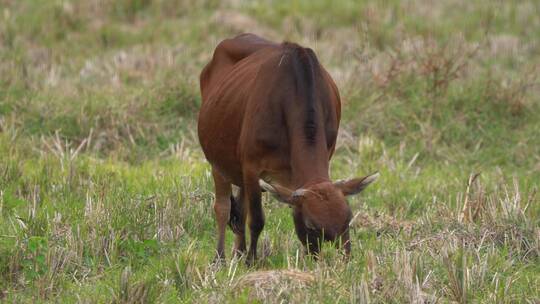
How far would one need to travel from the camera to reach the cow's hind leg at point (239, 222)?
26.7ft

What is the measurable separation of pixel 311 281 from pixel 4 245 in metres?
2.04

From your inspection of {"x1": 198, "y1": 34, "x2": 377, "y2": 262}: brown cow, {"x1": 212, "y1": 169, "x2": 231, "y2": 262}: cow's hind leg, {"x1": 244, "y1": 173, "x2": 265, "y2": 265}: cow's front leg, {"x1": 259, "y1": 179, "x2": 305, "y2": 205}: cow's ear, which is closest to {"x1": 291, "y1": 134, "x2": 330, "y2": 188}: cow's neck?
{"x1": 198, "y1": 34, "x2": 377, "y2": 262}: brown cow

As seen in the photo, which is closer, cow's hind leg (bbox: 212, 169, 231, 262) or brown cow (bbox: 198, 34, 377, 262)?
brown cow (bbox: 198, 34, 377, 262)

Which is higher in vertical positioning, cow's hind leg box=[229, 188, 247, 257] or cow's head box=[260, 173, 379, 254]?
cow's head box=[260, 173, 379, 254]

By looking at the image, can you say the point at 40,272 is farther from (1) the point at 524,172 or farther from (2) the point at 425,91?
(2) the point at 425,91

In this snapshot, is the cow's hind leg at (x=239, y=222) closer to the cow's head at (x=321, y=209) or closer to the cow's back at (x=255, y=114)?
the cow's back at (x=255, y=114)

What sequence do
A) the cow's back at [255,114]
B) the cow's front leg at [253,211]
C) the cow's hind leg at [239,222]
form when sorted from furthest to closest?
1. the cow's hind leg at [239,222]
2. the cow's front leg at [253,211]
3. the cow's back at [255,114]

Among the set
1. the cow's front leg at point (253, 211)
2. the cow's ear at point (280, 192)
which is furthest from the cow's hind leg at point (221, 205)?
the cow's ear at point (280, 192)

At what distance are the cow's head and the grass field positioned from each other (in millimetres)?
120

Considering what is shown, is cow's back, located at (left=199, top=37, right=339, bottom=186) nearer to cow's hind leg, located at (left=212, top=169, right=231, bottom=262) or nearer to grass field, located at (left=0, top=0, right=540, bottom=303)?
cow's hind leg, located at (left=212, top=169, right=231, bottom=262)

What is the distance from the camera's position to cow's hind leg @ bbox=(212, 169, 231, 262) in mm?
8156

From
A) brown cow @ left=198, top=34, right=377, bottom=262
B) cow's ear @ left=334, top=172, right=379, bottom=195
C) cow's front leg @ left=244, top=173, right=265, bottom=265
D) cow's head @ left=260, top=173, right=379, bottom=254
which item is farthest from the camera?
cow's front leg @ left=244, top=173, right=265, bottom=265

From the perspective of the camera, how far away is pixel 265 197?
30.0ft

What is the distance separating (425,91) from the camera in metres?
12.5
